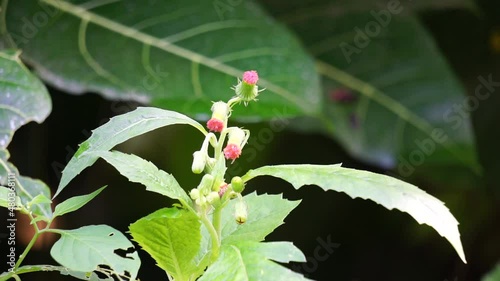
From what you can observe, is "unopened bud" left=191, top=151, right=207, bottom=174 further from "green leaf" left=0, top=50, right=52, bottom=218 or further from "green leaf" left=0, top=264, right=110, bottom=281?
"green leaf" left=0, top=50, right=52, bottom=218

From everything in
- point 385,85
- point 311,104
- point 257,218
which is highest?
point 257,218

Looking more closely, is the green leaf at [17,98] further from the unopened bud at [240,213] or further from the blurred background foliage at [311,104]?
the unopened bud at [240,213]

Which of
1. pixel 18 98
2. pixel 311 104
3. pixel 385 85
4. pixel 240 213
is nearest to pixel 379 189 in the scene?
pixel 240 213

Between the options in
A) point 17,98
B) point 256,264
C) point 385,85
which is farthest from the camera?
point 385,85

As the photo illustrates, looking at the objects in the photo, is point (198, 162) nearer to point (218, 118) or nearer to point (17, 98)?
point (218, 118)

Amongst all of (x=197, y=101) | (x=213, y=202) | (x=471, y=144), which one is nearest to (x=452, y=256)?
(x=471, y=144)

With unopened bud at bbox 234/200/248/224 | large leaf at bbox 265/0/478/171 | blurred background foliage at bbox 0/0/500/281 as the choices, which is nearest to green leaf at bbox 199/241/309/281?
unopened bud at bbox 234/200/248/224

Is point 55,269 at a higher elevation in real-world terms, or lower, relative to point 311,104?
higher
